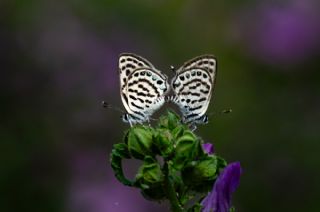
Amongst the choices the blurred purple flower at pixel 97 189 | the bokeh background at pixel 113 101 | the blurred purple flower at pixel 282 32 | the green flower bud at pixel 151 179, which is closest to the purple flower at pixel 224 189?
the green flower bud at pixel 151 179

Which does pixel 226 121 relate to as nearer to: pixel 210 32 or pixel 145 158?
pixel 210 32

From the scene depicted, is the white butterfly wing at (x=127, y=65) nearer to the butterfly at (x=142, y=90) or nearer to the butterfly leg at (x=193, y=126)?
the butterfly at (x=142, y=90)

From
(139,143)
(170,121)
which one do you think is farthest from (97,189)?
(139,143)

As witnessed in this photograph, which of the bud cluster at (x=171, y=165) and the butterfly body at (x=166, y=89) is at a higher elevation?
the butterfly body at (x=166, y=89)

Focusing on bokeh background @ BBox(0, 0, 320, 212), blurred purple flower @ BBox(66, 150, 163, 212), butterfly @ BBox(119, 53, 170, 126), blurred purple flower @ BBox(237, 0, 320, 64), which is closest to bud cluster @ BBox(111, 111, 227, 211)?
butterfly @ BBox(119, 53, 170, 126)

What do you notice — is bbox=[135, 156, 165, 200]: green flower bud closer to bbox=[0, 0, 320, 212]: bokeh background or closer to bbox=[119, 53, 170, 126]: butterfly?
bbox=[119, 53, 170, 126]: butterfly

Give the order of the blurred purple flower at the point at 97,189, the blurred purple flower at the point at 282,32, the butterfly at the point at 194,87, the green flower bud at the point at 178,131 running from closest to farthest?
the green flower bud at the point at 178,131 < the butterfly at the point at 194,87 < the blurred purple flower at the point at 97,189 < the blurred purple flower at the point at 282,32

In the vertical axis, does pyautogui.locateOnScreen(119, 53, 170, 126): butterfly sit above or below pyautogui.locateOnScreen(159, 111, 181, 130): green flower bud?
above

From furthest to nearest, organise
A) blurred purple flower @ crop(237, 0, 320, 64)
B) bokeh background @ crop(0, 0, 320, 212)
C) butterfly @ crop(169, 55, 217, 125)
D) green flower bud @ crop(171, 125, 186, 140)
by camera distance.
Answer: blurred purple flower @ crop(237, 0, 320, 64) < bokeh background @ crop(0, 0, 320, 212) < butterfly @ crop(169, 55, 217, 125) < green flower bud @ crop(171, 125, 186, 140)
